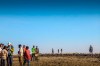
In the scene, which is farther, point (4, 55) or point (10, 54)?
point (10, 54)

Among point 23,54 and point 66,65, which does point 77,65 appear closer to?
point 66,65

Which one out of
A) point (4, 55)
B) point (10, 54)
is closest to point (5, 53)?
point (4, 55)

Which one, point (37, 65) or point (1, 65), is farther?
point (37, 65)

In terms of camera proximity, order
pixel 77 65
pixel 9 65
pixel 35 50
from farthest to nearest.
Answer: pixel 35 50 → pixel 77 65 → pixel 9 65

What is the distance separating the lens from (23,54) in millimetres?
28438

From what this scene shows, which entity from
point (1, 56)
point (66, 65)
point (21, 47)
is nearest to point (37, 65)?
point (66, 65)

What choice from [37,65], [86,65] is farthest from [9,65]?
[86,65]

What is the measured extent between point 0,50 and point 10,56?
4.34 feet

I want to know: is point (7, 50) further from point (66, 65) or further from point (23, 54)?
point (66, 65)

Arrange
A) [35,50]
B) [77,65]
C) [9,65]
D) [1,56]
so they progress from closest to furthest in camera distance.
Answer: [1,56], [9,65], [77,65], [35,50]

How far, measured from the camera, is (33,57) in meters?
41.3

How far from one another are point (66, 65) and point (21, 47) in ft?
17.7

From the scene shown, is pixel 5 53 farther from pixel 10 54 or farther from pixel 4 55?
pixel 10 54

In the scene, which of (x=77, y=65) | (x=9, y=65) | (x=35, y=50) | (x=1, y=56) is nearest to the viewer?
(x=1, y=56)
